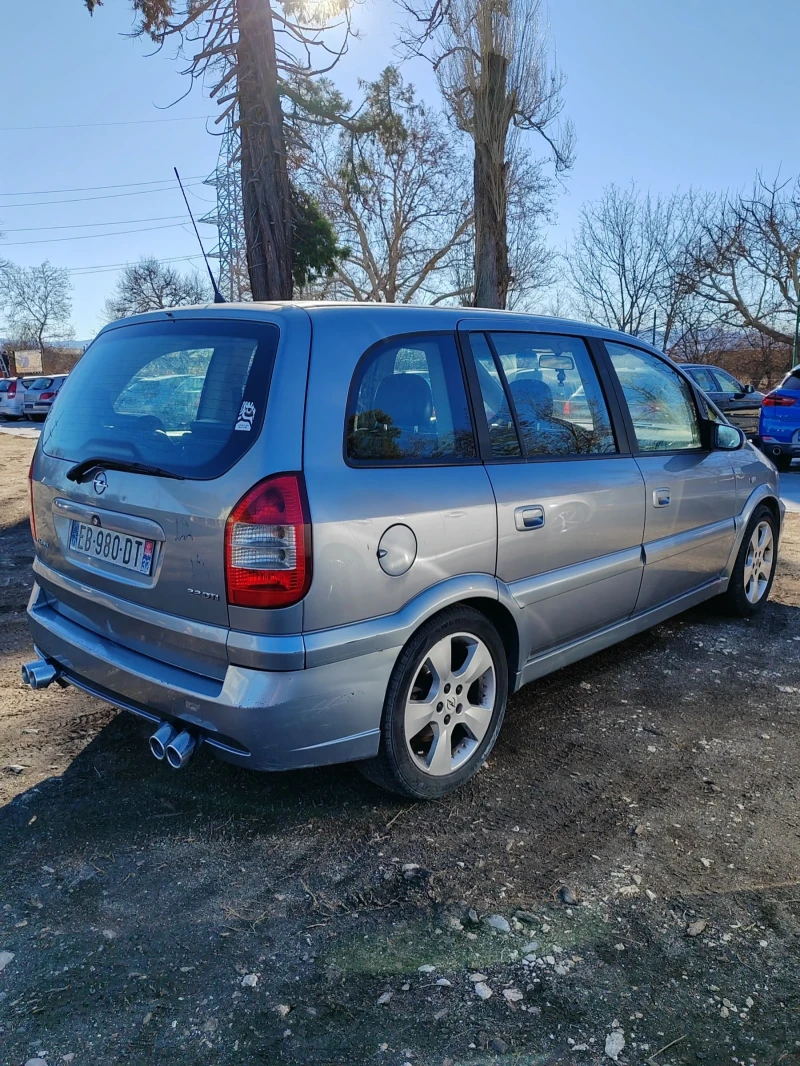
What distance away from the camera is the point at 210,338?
2.61 meters

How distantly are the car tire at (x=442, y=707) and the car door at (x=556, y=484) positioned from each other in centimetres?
26

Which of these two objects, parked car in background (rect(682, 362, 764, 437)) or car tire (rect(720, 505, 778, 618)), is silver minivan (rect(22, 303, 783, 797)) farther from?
parked car in background (rect(682, 362, 764, 437))

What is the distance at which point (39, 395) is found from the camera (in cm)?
2456

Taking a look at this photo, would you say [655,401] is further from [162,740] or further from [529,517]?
[162,740]

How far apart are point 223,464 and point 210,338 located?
1.78ft

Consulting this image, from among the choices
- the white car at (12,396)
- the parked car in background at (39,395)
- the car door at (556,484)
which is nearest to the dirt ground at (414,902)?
the car door at (556,484)

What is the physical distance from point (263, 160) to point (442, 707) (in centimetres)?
939

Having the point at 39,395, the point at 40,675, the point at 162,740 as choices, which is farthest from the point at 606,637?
the point at 39,395

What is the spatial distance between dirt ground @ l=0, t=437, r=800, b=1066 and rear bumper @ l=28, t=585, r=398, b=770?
400 millimetres

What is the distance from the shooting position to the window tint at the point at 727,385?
49.5 ft

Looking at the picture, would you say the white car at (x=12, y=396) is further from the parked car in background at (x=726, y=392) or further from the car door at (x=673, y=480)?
the car door at (x=673, y=480)

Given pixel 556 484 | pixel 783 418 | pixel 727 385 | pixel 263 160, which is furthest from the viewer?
pixel 727 385

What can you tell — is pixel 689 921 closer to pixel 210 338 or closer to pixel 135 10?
pixel 210 338

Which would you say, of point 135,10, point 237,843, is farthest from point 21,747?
point 135,10
